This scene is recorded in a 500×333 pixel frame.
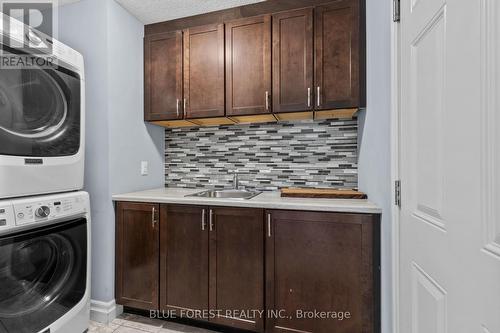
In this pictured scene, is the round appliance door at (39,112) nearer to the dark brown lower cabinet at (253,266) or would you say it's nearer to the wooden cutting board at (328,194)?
the dark brown lower cabinet at (253,266)

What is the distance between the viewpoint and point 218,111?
2035mm

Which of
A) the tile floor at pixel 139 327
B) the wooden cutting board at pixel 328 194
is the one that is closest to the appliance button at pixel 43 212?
the tile floor at pixel 139 327

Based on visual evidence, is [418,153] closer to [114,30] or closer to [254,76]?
[254,76]

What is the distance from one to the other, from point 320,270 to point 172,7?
2290 millimetres

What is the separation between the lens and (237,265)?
1.62 metres

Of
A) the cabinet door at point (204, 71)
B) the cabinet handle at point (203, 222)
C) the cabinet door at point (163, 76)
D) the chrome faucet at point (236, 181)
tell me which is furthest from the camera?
the chrome faucet at point (236, 181)

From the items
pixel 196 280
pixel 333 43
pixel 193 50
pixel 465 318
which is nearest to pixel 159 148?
pixel 193 50

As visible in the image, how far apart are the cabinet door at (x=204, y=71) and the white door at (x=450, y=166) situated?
4.49 feet

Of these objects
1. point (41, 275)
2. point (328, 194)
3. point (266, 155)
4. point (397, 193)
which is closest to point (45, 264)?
point (41, 275)

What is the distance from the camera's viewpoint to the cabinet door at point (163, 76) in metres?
2.14

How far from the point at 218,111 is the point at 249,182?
73 centimetres

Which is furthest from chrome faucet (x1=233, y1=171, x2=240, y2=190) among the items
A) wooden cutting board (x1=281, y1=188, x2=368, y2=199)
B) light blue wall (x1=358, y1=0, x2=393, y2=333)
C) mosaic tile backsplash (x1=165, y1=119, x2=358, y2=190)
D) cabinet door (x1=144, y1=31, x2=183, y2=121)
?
light blue wall (x1=358, y1=0, x2=393, y2=333)

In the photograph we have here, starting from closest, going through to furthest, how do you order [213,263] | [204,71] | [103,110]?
[213,263] < [103,110] < [204,71]

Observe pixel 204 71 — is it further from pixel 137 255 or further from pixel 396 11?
pixel 137 255
